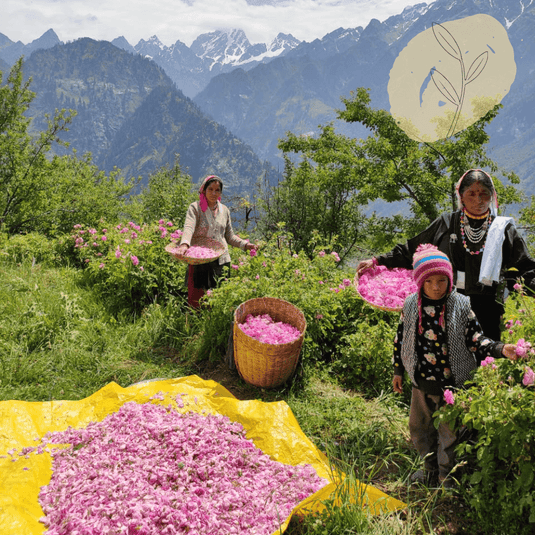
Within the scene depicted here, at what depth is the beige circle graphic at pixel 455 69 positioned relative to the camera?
5527mm

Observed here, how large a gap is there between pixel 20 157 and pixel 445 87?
480 inches

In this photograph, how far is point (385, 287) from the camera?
135 inches

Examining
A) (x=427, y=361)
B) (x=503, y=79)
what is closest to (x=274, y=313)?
(x=427, y=361)

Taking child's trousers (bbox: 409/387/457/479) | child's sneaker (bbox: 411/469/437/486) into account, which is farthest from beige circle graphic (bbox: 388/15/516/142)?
child's sneaker (bbox: 411/469/437/486)

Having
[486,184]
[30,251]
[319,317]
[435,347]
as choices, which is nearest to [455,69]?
[486,184]

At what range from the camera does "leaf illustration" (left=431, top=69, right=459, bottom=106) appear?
584 centimetres

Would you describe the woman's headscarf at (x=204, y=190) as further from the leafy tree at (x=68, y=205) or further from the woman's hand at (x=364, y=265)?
the leafy tree at (x=68, y=205)

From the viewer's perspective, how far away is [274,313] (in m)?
3.91

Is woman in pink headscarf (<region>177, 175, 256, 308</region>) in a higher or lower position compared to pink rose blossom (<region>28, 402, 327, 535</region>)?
higher

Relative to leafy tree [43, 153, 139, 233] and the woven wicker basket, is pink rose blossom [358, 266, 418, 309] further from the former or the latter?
leafy tree [43, 153, 139, 233]

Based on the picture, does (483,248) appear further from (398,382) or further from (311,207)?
(311,207)

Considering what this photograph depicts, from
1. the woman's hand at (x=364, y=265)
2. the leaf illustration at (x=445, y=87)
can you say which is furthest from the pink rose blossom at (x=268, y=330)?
the leaf illustration at (x=445, y=87)

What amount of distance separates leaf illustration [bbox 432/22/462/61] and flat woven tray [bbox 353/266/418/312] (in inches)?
160

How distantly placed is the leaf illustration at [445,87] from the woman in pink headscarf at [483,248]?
3932 millimetres
